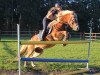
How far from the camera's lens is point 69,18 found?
32.7ft


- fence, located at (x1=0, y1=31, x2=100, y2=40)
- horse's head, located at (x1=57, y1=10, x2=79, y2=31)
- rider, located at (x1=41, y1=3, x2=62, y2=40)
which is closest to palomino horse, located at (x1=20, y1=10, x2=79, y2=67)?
horse's head, located at (x1=57, y1=10, x2=79, y2=31)

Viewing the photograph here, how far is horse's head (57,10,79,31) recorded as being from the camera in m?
9.62

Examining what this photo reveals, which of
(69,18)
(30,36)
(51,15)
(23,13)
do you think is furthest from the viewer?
(23,13)

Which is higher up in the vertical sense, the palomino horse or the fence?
the palomino horse

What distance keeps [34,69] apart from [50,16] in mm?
1960

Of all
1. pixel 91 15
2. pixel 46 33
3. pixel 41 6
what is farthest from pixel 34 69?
pixel 91 15

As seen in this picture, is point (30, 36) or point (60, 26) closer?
point (60, 26)

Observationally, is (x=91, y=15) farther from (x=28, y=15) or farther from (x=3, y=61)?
(x=3, y=61)

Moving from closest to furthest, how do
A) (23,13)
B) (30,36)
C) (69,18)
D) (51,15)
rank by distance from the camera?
(69,18)
(51,15)
(30,36)
(23,13)

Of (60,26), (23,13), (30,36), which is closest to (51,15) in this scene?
(60,26)

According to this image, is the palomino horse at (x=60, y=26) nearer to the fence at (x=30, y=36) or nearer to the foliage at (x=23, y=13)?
the fence at (x=30, y=36)

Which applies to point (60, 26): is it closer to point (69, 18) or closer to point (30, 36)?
point (69, 18)

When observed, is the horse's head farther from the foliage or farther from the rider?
the foliage

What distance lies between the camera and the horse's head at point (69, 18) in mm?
9617
